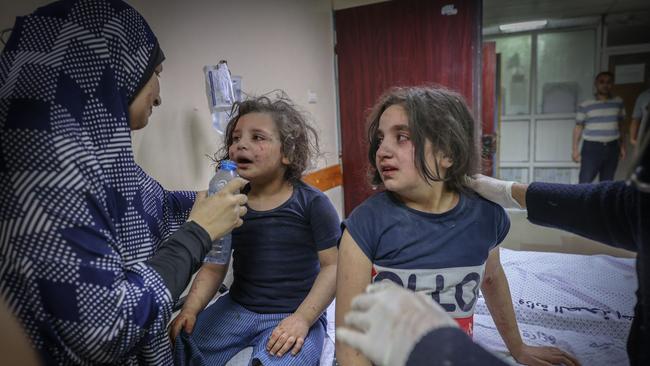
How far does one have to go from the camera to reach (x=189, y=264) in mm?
849

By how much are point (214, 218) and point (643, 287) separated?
36.0 inches

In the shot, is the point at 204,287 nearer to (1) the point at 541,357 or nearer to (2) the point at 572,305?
(1) the point at 541,357

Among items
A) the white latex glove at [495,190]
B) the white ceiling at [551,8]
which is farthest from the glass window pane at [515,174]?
the white latex glove at [495,190]

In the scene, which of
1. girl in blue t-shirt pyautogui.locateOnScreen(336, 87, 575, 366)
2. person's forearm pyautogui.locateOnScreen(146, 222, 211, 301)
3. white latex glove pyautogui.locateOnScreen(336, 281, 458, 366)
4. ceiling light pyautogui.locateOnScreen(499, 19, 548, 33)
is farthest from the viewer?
ceiling light pyautogui.locateOnScreen(499, 19, 548, 33)

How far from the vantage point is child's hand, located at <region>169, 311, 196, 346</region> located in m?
1.20

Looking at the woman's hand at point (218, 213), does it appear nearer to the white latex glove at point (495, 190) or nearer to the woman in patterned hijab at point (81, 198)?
the woman in patterned hijab at point (81, 198)

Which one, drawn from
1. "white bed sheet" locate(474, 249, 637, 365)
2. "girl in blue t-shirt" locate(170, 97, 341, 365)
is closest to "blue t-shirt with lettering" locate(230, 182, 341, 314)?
"girl in blue t-shirt" locate(170, 97, 341, 365)

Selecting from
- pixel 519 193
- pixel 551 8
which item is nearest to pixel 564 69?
pixel 551 8

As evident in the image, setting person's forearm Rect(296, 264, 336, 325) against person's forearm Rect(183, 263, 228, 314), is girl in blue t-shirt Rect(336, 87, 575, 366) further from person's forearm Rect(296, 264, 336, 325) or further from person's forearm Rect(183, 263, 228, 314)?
person's forearm Rect(183, 263, 228, 314)

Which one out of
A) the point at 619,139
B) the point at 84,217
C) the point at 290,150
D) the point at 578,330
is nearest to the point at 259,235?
the point at 290,150

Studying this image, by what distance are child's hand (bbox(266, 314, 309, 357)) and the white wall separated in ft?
2.92

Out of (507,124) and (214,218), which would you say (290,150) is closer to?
(214,218)

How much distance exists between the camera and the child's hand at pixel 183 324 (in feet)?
3.92

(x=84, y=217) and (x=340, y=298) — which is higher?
(x=84, y=217)
